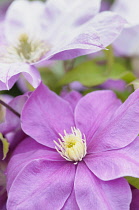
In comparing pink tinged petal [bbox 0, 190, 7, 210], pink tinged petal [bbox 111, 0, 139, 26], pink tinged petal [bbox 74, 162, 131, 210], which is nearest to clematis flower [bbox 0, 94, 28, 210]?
pink tinged petal [bbox 0, 190, 7, 210]

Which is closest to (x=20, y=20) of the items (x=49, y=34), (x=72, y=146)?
(x=49, y=34)

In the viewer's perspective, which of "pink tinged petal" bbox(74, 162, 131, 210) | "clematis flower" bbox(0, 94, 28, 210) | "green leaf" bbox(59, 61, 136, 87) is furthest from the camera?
"green leaf" bbox(59, 61, 136, 87)

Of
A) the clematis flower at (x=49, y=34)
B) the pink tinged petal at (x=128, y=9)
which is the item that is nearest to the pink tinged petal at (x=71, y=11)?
the clematis flower at (x=49, y=34)

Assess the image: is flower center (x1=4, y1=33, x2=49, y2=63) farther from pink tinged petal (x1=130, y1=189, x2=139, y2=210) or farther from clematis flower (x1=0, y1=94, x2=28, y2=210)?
pink tinged petal (x1=130, y1=189, x2=139, y2=210)

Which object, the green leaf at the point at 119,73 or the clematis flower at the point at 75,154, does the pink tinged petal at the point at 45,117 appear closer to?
the clematis flower at the point at 75,154

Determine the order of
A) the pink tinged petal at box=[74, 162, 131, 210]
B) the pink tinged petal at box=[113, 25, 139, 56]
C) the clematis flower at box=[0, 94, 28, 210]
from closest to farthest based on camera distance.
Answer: the pink tinged petal at box=[74, 162, 131, 210]
the clematis flower at box=[0, 94, 28, 210]
the pink tinged petal at box=[113, 25, 139, 56]

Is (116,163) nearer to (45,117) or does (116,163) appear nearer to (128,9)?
(45,117)
